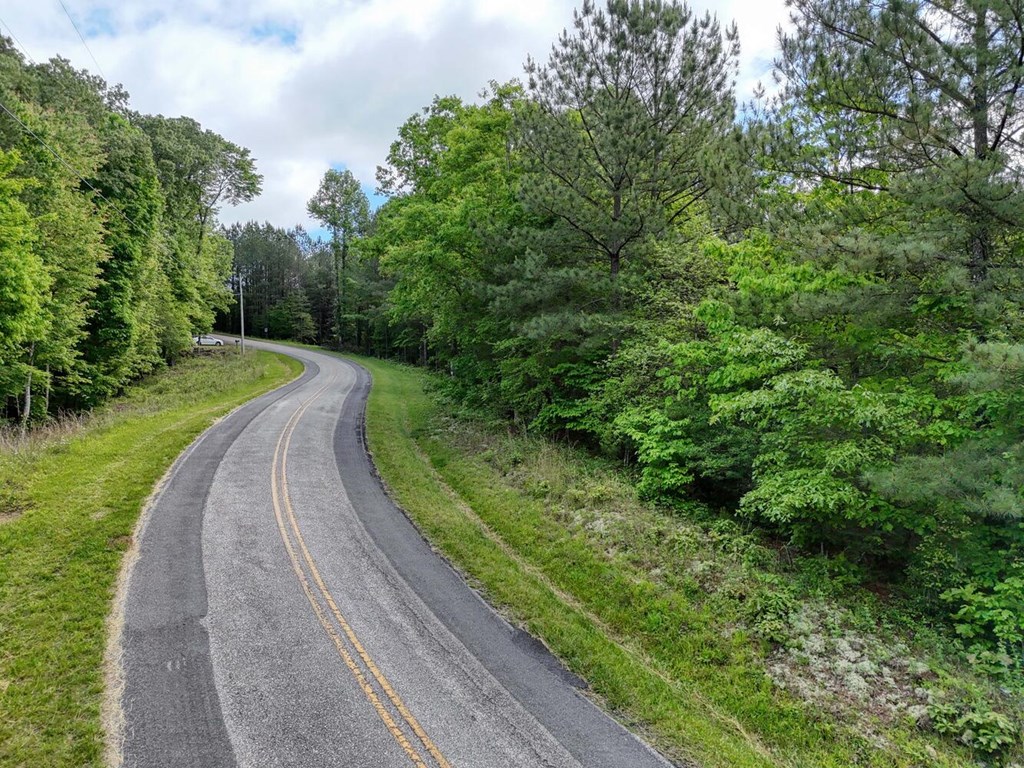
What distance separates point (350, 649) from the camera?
7.12 m

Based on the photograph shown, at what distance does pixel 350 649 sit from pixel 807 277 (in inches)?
367

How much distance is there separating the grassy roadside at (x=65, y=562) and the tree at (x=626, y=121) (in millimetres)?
12126

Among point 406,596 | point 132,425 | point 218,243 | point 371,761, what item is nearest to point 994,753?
point 371,761

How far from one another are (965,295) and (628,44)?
9229 mm

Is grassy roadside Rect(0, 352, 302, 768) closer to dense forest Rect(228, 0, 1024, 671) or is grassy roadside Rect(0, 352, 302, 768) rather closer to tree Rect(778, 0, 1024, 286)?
dense forest Rect(228, 0, 1024, 671)

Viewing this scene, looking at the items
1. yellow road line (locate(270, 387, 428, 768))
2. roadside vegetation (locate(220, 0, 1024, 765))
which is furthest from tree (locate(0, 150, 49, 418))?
roadside vegetation (locate(220, 0, 1024, 765))

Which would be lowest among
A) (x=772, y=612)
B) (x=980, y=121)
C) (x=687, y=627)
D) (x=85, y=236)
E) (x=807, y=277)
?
(x=687, y=627)

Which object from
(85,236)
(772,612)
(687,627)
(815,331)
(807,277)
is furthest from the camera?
(85,236)

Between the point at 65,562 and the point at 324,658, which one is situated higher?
the point at 65,562

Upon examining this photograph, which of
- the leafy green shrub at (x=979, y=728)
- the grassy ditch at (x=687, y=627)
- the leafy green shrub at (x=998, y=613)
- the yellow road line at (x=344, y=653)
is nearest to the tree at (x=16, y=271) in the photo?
the yellow road line at (x=344, y=653)

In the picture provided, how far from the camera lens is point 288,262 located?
73125 millimetres

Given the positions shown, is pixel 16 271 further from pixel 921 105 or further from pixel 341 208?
pixel 341 208

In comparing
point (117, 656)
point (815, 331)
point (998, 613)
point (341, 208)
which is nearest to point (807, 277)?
point (815, 331)

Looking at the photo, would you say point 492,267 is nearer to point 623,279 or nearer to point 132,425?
point 623,279
